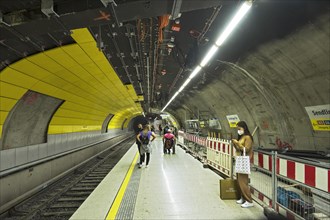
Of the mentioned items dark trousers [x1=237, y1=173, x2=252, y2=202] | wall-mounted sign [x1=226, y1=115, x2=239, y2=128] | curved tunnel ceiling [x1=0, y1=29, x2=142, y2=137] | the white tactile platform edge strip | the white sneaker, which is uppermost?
curved tunnel ceiling [x1=0, y1=29, x2=142, y2=137]

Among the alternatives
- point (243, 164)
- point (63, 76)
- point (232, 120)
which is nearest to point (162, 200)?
point (243, 164)

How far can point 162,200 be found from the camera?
4.84m

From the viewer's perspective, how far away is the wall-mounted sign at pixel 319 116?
5.92 m

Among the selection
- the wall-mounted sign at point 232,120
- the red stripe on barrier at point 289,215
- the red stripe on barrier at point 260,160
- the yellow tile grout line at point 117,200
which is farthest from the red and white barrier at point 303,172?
the wall-mounted sign at point 232,120

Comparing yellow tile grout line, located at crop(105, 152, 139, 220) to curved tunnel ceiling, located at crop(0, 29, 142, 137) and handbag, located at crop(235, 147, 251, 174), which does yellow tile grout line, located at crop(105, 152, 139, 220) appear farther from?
curved tunnel ceiling, located at crop(0, 29, 142, 137)

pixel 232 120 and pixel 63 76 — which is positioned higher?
pixel 63 76

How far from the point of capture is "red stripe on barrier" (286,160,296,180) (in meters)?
3.61

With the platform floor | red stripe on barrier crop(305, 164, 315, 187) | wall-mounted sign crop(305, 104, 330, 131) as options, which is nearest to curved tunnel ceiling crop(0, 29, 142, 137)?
the platform floor

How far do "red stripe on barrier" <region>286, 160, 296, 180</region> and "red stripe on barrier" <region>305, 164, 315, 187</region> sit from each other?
250mm

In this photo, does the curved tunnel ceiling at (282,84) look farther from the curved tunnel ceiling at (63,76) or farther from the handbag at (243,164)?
the curved tunnel ceiling at (63,76)

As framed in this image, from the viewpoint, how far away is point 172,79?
13023 millimetres

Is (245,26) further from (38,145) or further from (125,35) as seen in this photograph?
(38,145)

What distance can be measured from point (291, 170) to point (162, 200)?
2.41 m

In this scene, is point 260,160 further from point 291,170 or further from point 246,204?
point 291,170
